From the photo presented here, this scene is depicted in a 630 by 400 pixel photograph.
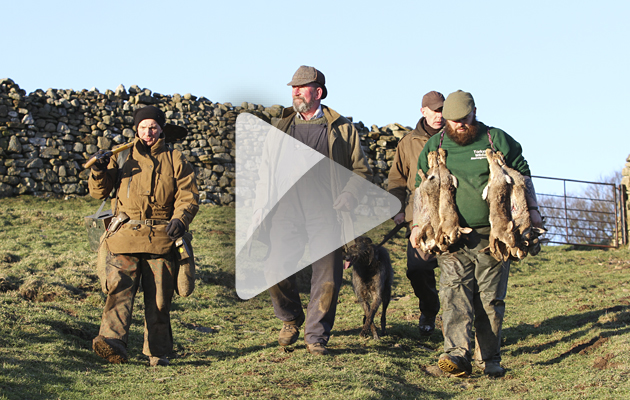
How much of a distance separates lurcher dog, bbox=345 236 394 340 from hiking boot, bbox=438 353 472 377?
74.2 inches

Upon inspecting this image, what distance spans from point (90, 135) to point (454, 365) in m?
13.3

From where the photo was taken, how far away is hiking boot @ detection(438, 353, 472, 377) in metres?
4.36

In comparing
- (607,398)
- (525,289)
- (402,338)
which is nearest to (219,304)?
(402,338)

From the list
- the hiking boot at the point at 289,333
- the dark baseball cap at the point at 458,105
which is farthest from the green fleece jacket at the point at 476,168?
the hiking boot at the point at 289,333

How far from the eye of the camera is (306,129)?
5223mm

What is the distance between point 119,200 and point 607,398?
12.8 feet

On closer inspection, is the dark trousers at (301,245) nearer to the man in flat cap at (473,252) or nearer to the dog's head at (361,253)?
the man in flat cap at (473,252)

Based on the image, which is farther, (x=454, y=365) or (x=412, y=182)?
(x=412, y=182)

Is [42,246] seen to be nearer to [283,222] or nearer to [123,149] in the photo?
[123,149]

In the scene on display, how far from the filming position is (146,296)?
16.9 ft

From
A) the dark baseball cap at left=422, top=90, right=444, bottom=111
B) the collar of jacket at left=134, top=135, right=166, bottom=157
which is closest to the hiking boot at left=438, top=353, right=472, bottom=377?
the dark baseball cap at left=422, top=90, right=444, bottom=111

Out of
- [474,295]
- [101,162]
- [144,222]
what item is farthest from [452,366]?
[101,162]

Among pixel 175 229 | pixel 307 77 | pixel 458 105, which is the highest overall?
pixel 307 77

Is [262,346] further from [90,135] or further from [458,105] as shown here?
[90,135]
